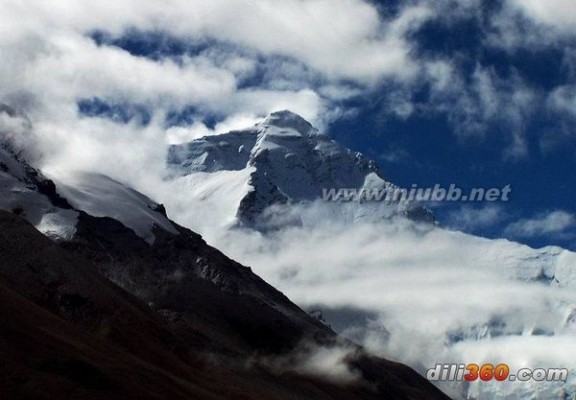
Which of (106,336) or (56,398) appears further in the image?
(106,336)

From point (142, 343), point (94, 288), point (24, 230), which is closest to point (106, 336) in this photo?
point (142, 343)

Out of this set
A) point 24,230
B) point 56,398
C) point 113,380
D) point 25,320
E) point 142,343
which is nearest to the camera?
point 56,398

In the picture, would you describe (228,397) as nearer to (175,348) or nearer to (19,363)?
(175,348)

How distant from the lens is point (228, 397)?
15800cm

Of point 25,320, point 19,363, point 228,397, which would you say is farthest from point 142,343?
point 19,363

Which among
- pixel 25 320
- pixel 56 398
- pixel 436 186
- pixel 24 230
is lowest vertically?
pixel 56 398

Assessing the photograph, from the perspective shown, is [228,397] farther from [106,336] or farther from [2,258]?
[2,258]

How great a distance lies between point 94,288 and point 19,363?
8141 centimetres

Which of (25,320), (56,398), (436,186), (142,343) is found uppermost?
(436,186)

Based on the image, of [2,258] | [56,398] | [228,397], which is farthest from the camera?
[2,258]

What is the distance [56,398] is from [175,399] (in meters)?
21.8

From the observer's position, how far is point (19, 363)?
107875 mm

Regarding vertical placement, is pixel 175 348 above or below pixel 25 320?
above

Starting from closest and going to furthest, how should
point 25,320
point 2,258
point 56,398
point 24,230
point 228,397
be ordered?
1. point 56,398
2. point 25,320
3. point 228,397
4. point 2,258
5. point 24,230
